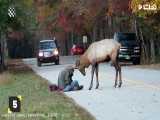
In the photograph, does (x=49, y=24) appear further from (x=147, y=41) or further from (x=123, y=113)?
(x=123, y=113)

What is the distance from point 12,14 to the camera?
5003 cm

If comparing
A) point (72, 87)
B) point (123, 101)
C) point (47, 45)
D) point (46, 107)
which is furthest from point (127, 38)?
point (46, 107)

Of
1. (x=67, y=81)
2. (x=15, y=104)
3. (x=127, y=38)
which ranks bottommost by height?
(x=67, y=81)

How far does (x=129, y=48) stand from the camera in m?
48.7

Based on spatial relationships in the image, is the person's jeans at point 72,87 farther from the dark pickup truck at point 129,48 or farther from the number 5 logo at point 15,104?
the dark pickup truck at point 129,48

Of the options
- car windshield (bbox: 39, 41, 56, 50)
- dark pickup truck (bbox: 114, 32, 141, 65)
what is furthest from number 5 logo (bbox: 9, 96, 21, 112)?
car windshield (bbox: 39, 41, 56, 50)

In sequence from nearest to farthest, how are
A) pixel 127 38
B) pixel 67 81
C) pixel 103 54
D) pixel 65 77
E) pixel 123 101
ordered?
pixel 123 101
pixel 65 77
pixel 67 81
pixel 103 54
pixel 127 38

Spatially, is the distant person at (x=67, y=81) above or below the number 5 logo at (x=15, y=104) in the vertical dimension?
below

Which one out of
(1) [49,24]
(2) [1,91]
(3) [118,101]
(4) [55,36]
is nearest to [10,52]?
(4) [55,36]

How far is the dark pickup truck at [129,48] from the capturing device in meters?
48.4

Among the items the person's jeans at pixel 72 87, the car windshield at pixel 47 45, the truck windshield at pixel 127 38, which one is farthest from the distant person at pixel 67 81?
the car windshield at pixel 47 45

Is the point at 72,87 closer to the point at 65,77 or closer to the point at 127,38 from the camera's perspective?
the point at 65,77

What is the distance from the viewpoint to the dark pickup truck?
48406 mm

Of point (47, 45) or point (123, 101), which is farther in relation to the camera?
point (47, 45)
